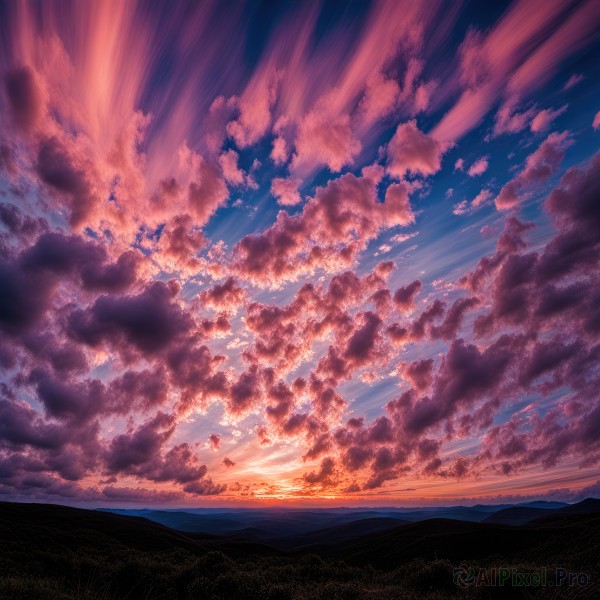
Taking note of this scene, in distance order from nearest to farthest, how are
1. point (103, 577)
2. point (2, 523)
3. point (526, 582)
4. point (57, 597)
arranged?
point (57, 597) < point (526, 582) < point (103, 577) < point (2, 523)

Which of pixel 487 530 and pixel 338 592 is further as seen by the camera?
pixel 487 530

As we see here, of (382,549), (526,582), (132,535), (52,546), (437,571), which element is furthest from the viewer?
(382,549)

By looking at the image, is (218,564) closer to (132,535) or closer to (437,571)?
(437,571)

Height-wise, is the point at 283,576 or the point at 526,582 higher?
the point at 526,582

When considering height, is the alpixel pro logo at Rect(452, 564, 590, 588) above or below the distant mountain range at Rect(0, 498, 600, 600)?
above

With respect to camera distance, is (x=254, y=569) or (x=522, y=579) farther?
(x=254, y=569)

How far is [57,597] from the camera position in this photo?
19812 millimetres

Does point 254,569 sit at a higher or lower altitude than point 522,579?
lower

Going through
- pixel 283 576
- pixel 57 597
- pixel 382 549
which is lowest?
pixel 382 549

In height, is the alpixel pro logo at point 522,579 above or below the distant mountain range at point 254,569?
above

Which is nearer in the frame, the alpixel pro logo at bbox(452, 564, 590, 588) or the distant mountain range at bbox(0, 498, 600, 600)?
the alpixel pro logo at bbox(452, 564, 590, 588)

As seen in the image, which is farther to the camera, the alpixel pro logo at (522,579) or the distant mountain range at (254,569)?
the distant mountain range at (254,569)

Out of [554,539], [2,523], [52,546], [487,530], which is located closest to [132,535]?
[2,523]

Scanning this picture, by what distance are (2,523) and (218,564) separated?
93139 millimetres
